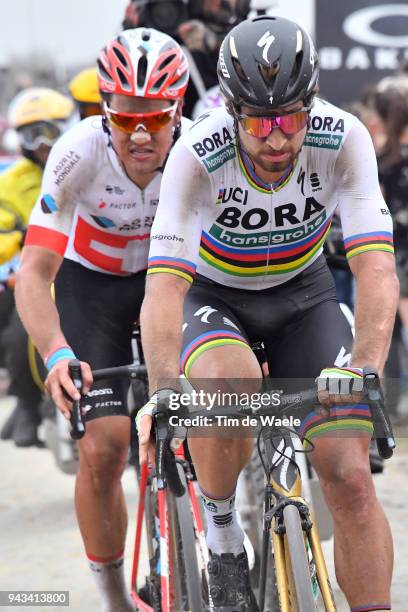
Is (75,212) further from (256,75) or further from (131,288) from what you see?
(256,75)

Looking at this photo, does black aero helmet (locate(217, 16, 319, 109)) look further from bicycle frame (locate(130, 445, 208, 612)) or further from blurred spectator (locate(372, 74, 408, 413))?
blurred spectator (locate(372, 74, 408, 413))

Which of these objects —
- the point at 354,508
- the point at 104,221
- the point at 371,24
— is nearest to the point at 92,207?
the point at 104,221

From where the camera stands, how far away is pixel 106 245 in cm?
505

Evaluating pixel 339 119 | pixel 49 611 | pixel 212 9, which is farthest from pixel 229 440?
pixel 212 9

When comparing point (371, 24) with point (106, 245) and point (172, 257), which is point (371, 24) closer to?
point (106, 245)

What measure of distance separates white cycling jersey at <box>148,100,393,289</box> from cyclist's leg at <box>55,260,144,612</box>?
0.92m

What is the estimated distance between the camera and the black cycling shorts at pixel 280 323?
3984 mm

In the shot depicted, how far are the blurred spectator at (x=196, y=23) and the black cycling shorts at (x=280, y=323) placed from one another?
8.65 ft

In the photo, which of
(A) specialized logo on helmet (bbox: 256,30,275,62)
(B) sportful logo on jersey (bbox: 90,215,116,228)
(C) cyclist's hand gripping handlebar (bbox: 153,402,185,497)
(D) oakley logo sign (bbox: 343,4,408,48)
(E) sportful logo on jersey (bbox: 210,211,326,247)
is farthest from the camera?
(D) oakley logo sign (bbox: 343,4,408,48)

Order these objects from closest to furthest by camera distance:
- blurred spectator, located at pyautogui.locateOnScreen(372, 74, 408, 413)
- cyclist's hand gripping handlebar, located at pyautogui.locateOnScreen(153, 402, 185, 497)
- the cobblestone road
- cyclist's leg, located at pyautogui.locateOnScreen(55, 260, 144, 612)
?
cyclist's hand gripping handlebar, located at pyautogui.locateOnScreen(153, 402, 185, 497), cyclist's leg, located at pyautogui.locateOnScreen(55, 260, 144, 612), the cobblestone road, blurred spectator, located at pyautogui.locateOnScreen(372, 74, 408, 413)

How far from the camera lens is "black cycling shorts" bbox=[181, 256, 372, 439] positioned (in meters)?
3.98

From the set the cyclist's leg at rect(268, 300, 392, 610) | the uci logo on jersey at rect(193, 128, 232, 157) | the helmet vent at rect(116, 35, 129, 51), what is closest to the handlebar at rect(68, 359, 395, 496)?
the cyclist's leg at rect(268, 300, 392, 610)

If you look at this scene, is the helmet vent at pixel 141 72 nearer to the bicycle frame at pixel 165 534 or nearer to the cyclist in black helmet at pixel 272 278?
the cyclist in black helmet at pixel 272 278

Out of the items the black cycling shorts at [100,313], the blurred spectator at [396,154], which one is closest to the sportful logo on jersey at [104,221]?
the black cycling shorts at [100,313]
